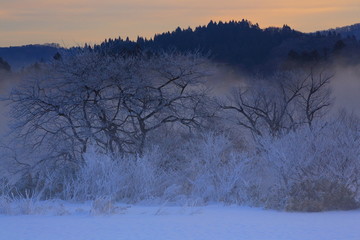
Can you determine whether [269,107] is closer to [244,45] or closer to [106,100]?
[106,100]

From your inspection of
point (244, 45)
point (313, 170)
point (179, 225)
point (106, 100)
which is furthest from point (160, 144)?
point (244, 45)

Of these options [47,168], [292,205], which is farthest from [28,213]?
[47,168]

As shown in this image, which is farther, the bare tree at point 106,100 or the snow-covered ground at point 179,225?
the bare tree at point 106,100

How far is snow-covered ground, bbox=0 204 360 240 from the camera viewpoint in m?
8.88

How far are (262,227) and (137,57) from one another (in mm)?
13389

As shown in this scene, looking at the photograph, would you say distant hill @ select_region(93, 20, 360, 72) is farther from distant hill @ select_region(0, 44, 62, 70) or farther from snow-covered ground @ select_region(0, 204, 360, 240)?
snow-covered ground @ select_region(0, 204, 360, 240)

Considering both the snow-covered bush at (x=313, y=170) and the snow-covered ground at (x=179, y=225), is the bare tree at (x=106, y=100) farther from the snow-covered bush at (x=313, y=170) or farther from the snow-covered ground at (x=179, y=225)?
the snow-covered ground at (x=179, y=225)

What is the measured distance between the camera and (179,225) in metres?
9.70

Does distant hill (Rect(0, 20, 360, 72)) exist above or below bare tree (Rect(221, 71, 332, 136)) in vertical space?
above

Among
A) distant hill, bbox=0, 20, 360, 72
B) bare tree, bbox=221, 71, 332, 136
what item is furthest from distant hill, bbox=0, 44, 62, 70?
bare tree, bbox=221, 71, 332, 136

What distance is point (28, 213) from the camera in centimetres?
1094

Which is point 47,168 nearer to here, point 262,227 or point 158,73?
point 158,73

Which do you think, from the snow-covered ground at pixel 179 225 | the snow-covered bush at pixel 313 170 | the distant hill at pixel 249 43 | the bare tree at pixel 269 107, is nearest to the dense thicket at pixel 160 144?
the snow-covered bush at pixel 313 170

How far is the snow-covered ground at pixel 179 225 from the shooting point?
8.88 metres
